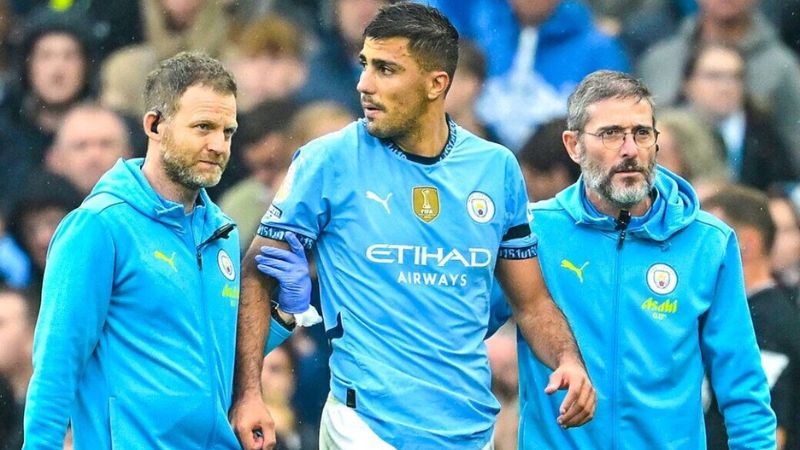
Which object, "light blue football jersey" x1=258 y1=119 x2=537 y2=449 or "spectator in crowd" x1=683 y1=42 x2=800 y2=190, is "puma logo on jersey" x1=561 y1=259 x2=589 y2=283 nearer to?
"light blue football jersey" x1=258 y1=119 x2=537 y2=449

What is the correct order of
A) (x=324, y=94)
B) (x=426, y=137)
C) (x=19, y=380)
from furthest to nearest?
(x=324, y=94) → (x=19, y=380) → (x=426, y=137)

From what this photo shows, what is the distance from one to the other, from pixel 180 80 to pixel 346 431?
1155 millimetres

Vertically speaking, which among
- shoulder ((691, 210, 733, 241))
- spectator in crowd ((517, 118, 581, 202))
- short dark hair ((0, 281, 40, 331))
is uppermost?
spectator in crowd ((517, 118, 581, 202))

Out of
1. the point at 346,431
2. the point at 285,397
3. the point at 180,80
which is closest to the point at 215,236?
the point at 180,80

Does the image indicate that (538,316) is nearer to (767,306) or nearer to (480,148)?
(480,148)

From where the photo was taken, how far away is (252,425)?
15.1ft

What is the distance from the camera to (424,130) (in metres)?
4.80

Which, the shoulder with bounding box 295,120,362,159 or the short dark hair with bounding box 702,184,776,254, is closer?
the shoulder with bounding box 295,120,362,159

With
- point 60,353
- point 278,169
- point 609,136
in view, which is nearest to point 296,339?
point 278,169

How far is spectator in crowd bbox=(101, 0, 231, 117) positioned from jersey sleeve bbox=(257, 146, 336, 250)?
9.87 feet

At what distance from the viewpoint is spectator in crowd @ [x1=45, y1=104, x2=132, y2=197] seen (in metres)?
7.52

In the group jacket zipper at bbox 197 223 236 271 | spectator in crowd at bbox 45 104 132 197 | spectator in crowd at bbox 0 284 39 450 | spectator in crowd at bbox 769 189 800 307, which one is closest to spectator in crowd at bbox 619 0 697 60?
spectator in crowd at bbox 769 189 800 307

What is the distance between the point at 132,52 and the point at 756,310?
329 centimetres

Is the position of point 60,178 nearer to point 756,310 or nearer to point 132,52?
point 132,52
